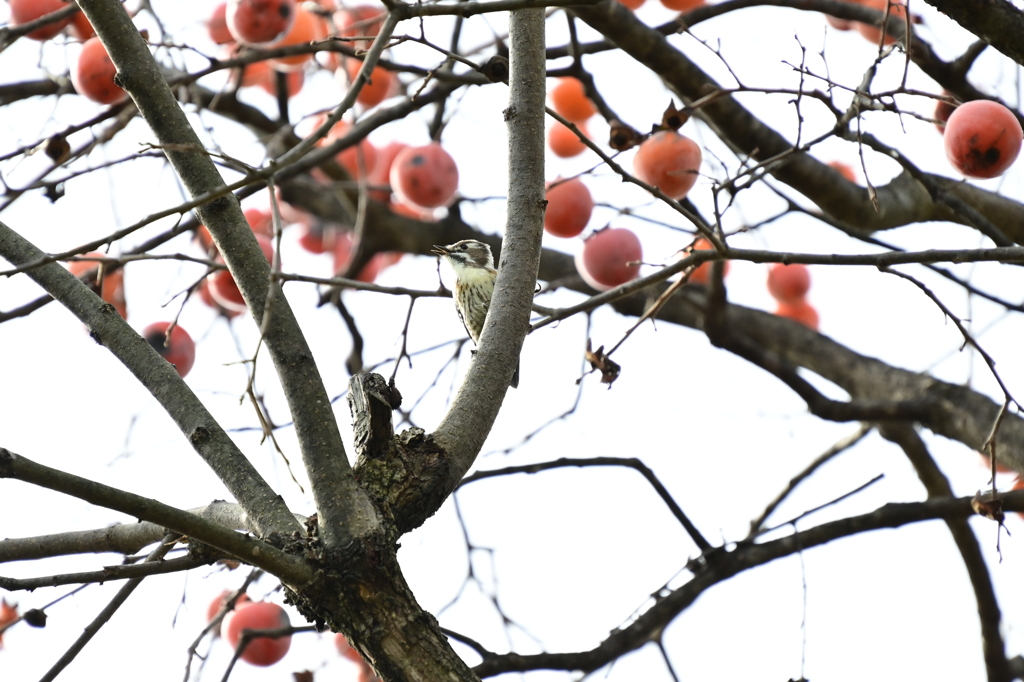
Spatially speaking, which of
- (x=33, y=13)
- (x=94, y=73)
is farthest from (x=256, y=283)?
(x=33, y=13)

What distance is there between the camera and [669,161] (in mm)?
3209

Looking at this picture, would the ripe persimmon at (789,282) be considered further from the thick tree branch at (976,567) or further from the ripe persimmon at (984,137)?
the ripe persimmon at (984,137)

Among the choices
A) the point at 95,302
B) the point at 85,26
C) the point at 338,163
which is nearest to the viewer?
the point at 95,302

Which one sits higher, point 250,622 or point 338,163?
point 338,163

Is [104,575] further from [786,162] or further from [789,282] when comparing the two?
[789,282]

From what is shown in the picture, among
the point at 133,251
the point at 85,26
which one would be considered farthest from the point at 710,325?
the point at 85,26

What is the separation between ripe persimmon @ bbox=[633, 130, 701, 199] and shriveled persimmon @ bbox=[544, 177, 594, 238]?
472mm

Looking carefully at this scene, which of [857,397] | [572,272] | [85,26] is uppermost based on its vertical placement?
[85,26]

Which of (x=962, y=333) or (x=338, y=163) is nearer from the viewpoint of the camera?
(x=962, y=333)

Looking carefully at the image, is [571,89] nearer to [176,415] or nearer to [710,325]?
[710,325]

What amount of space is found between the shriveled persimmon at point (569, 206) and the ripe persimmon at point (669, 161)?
0.47 m

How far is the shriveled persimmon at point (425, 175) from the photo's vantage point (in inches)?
152

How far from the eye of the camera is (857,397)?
392 cm

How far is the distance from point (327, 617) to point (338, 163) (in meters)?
3.37
